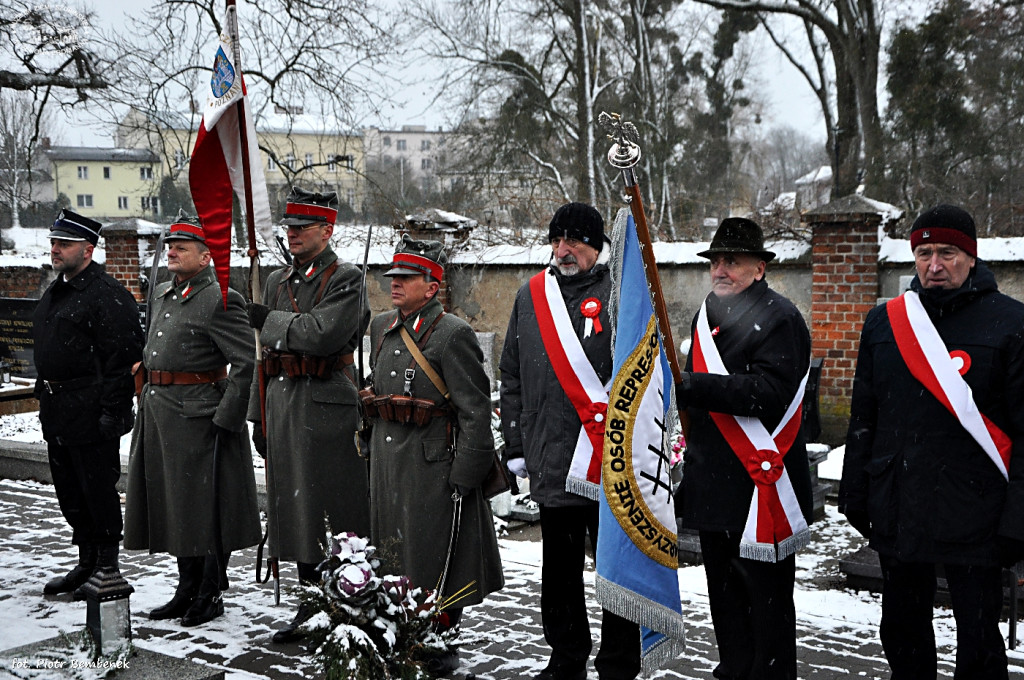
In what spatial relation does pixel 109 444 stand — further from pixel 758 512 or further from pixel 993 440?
pixel 993 440

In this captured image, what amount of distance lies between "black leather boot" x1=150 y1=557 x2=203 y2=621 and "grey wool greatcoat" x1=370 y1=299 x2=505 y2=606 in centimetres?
141

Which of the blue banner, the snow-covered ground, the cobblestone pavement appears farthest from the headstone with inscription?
the blue banner

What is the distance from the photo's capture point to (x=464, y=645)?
490cm

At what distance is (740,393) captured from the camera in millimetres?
3707

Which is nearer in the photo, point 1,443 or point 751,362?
point 751,362

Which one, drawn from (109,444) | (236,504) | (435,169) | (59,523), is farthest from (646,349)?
(435,169)

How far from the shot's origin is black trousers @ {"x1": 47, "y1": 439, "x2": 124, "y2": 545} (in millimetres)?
5477

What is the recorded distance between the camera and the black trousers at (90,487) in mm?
5477

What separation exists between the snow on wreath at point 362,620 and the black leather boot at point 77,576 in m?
2.81

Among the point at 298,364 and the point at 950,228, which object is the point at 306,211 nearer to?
the point at 298,364

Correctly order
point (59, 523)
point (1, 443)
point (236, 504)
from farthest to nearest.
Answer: point (1, 443)
point (59, 523)
point (236, 504)

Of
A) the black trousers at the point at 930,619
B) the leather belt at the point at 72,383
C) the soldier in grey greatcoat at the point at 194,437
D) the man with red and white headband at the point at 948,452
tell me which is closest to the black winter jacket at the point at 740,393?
the man with red and white headband at the point at 948,452

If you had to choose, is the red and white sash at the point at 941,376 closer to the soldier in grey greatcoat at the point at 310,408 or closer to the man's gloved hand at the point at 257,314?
the soldier in grey greatcoat at the point at 310,408

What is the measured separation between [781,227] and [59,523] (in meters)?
6.65
